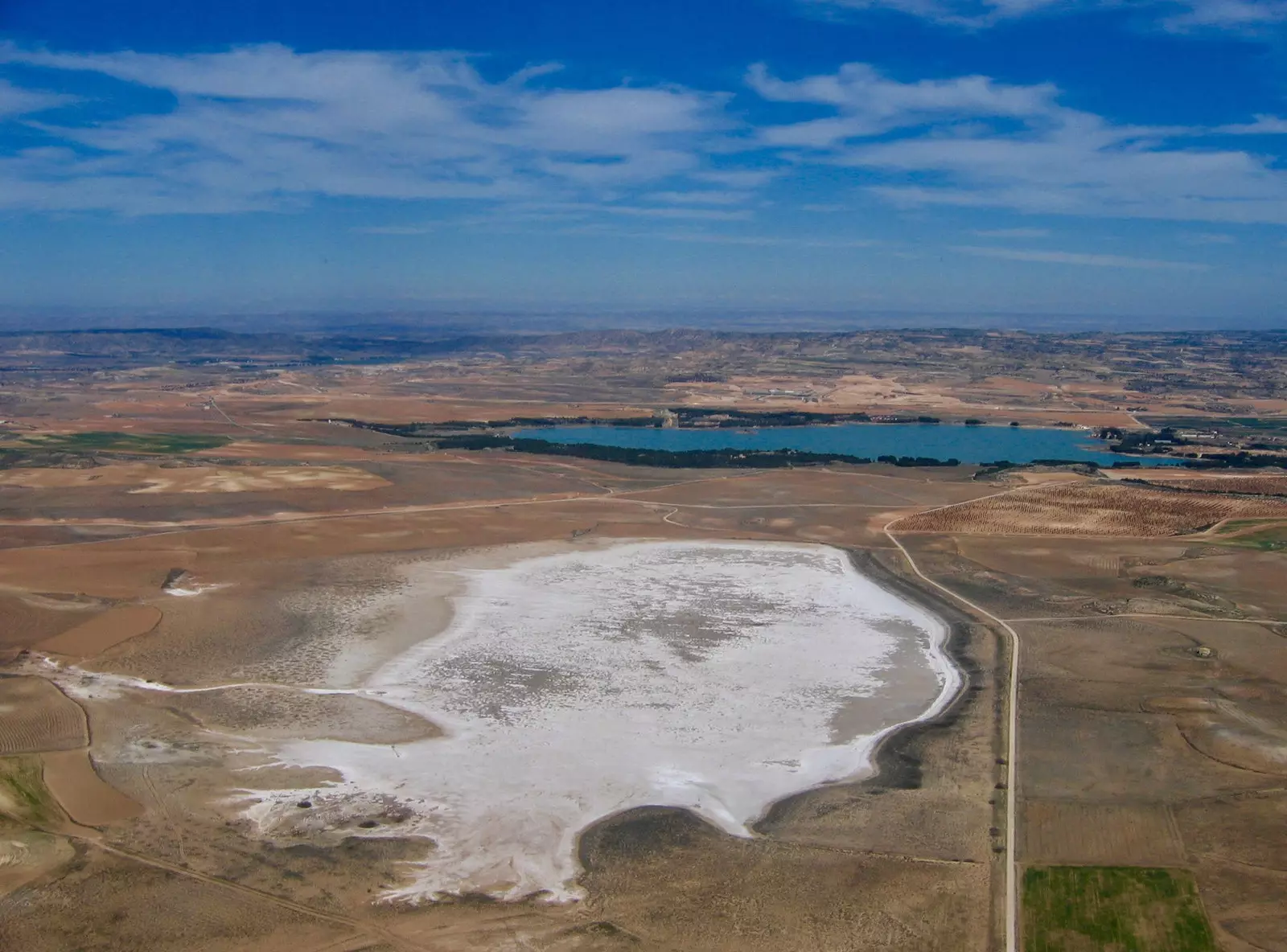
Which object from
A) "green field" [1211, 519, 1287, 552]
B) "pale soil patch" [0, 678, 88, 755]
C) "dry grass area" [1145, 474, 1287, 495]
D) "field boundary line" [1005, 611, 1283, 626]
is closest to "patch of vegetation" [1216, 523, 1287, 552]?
"green field" [1211, 519, 1287, 552]

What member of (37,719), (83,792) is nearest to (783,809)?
(83,792)

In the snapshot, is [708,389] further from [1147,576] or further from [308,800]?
[308,800]

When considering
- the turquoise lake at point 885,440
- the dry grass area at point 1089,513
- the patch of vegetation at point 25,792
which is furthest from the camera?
the turquoise lake at point 885,440

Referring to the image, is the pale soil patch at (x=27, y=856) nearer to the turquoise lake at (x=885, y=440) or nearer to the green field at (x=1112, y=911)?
the green field at (x=1112, y=911)

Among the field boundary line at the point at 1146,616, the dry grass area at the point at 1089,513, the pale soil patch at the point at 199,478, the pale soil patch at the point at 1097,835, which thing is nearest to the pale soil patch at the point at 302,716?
the pale soil patch at the point at 1097,835

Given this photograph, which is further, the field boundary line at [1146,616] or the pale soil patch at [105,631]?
the field boundary line at [1146,616]

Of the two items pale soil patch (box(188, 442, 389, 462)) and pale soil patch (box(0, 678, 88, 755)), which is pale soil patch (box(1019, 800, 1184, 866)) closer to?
pale soil patch (box(0, 678, 88, 755))
